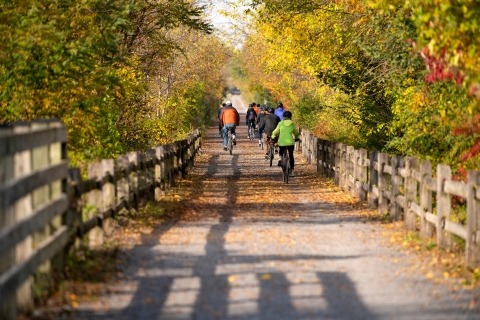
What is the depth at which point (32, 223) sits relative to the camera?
772 centimetres

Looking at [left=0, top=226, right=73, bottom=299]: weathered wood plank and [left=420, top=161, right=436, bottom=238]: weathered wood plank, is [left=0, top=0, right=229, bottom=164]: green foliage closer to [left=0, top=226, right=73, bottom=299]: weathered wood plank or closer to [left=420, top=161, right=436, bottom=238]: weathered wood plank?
[left=0, top=226, right=73, bottom=299]: weathered wood plank

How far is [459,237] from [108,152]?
977 centimetres

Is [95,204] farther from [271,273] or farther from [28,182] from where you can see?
[28,182]

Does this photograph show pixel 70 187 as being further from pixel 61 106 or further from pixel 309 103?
pixel 309 103

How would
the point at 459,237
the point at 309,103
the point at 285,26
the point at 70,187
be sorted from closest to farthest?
the point at 70,187 < the point at 459,237 < the point at 285,26 < the point at 309,103

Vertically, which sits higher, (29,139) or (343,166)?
(29,139)

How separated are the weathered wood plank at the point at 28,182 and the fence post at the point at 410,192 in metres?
6.51

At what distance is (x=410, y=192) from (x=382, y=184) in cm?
231

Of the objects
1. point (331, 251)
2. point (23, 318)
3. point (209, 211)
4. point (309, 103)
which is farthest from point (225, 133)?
point (23, 318)

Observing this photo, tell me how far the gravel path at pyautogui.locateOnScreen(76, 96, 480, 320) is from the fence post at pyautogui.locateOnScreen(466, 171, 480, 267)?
2.16 feet

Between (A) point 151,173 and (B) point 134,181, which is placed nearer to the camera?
(B) point 134,181

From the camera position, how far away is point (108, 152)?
19469 millimetres

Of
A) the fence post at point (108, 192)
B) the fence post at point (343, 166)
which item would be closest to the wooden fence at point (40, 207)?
the fence post at point (108, 192)

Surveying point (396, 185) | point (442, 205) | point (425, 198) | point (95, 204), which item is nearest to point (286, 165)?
point (396, 185)
